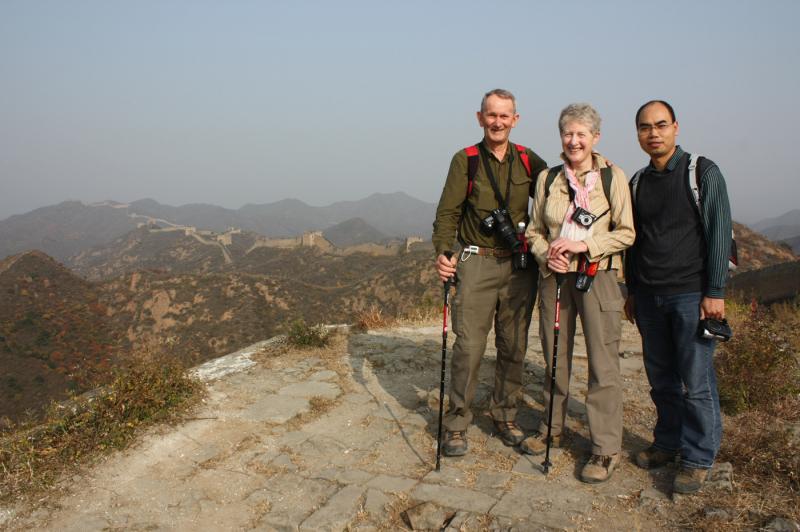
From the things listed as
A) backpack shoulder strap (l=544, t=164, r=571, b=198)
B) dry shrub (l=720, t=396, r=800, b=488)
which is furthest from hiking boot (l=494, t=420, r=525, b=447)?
backpack shoulder strap (l=544, t=164, r=571, b=198)

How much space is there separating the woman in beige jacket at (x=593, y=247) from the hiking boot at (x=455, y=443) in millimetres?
842


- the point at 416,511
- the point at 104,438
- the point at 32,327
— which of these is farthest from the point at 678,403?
the point at 32,327

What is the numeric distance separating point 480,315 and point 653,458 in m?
1.46

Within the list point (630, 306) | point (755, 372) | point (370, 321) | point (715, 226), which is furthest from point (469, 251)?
point (370, 321)

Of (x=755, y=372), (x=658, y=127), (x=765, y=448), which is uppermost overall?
(x=658, y=127)

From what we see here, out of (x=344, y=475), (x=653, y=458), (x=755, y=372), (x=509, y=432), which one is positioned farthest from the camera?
(x=755, y=372)

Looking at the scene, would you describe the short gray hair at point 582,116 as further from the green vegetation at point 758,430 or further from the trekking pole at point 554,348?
the green vegetation at point 758,430

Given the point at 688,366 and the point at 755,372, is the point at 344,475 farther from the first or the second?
the point at 755,372

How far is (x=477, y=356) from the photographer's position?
3.79m

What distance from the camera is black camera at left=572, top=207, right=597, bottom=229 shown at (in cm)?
319

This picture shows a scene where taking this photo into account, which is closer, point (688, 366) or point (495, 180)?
point (688, 366)

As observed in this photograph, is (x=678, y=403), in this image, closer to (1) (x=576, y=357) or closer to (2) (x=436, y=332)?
(1) (x=576, y=357)

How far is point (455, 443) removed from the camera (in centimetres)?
373

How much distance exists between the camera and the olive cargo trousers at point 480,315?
3.73 meters
